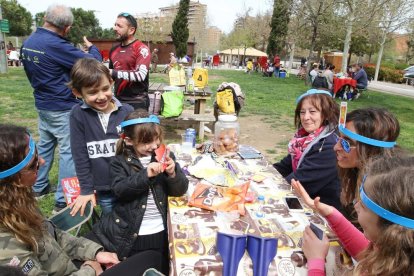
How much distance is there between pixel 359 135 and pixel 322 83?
1305 cm

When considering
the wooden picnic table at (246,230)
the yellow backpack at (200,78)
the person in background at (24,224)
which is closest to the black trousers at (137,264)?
the person in background at (24,224)

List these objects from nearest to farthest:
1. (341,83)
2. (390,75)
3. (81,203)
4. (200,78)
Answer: (81,203) < (200,78) < (341,83) < (390,75)

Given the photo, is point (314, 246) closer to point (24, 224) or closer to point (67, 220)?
point (24, 224)

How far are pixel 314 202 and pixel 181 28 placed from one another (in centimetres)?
3370

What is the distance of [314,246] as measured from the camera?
141cm

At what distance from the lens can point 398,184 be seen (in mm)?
1036

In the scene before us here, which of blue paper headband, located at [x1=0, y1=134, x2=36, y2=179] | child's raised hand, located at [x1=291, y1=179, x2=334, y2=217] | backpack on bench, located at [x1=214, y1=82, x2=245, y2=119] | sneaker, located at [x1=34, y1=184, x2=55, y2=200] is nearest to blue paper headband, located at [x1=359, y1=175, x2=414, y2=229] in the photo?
child's raised hand, located at [x1=291, y1=179, x2=334, y2=217]

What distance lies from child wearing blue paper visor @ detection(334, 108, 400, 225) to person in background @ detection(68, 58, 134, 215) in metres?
1.62

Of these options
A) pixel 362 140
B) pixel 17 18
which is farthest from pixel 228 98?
pixel 17 18

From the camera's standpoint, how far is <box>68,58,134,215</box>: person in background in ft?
7.66

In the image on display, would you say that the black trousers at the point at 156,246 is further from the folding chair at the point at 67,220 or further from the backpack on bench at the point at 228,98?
the backpack on bench at the point at 228,98

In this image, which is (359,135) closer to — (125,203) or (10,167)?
(125,203)

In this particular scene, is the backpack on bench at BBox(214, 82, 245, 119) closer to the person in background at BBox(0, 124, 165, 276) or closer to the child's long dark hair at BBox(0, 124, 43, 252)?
the person in background at BBox(0, 124, 165, 276)

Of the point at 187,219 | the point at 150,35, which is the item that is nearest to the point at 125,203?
the point at 187,219
